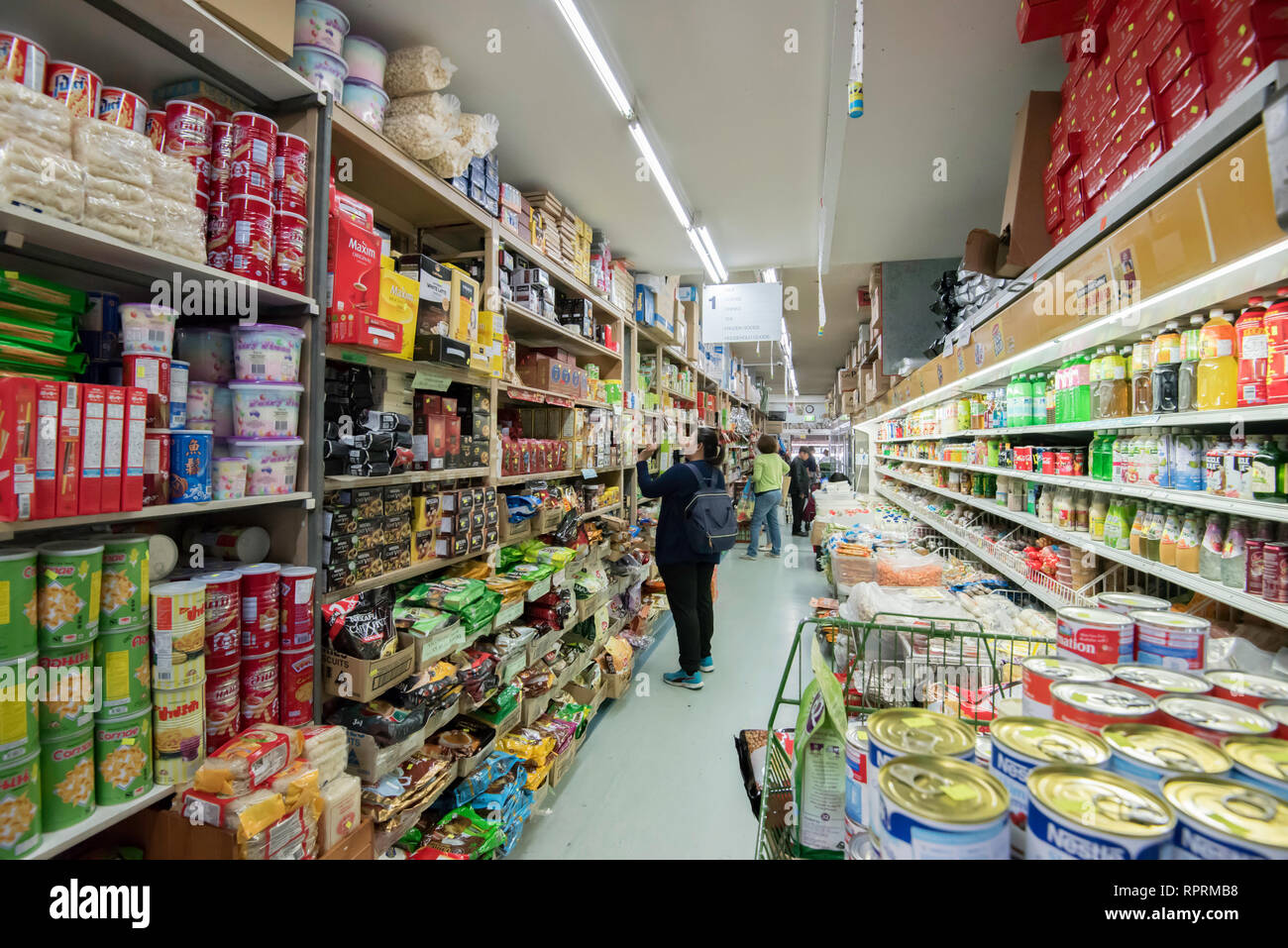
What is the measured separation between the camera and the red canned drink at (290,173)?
5.09 ft

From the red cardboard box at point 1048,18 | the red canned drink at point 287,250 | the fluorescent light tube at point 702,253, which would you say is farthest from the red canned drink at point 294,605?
the fluorescent light tube at point 702,253

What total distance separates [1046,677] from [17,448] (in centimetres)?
186

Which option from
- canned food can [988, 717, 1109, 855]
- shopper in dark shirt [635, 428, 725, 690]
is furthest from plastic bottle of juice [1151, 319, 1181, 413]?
shopper in dark shirt [635, 428, 725, 690]

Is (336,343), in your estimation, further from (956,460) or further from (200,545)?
(956,460)

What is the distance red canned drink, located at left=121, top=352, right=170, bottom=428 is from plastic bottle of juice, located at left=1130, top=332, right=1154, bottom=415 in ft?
9.52

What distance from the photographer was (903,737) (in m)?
0.83

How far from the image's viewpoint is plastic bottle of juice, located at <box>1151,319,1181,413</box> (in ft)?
5.71

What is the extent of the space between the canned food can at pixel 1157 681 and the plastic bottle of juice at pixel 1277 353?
885 millimetres

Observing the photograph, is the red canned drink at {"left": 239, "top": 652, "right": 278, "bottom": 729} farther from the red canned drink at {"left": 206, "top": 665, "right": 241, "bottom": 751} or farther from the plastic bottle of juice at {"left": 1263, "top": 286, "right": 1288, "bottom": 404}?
the plastic bottle of juice at {"left": 1263, "top": 286, "right": 1288, "bottom": 404}

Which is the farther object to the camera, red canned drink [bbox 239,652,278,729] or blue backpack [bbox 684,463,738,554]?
blue backpack [bbox 684,463,738,554]

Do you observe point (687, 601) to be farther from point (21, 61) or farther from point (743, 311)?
point (21, 61)

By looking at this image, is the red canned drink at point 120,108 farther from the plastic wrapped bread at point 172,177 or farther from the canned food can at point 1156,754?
the canned food can at point 1156,754

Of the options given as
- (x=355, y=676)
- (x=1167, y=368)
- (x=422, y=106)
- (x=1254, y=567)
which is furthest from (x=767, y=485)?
(x=355, y=676)

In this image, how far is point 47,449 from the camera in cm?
101
